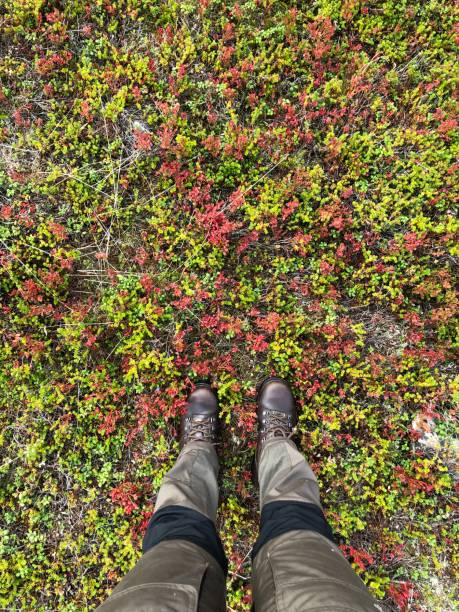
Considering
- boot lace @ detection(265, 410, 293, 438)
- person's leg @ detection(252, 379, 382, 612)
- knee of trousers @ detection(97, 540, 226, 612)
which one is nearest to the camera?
knee of trousers @ detection(97, 540, 226, 612)

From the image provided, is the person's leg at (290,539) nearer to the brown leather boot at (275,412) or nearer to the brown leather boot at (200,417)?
the brown leather boot at (275,412)

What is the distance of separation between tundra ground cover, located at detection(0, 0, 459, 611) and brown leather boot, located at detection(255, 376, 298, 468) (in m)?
0.18

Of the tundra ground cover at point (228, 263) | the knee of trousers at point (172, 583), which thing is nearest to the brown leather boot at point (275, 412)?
the tundra ground cover at point (228, 263)

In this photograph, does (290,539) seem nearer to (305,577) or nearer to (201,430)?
(305,577)

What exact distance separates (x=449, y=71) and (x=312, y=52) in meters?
1.66

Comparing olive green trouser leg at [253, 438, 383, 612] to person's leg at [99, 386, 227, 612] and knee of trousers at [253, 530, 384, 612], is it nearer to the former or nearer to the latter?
knee of trousers at [253, 530, 384, 612]

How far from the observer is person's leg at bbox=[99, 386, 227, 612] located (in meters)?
2.26

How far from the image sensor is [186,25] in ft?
15.6

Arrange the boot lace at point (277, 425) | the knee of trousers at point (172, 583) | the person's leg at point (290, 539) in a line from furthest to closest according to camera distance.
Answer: the boot lace at point (277, 425), the person's leg at point (290, 539), the knee of trousers at point (172, 583)

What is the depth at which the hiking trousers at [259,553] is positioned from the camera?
2260mm

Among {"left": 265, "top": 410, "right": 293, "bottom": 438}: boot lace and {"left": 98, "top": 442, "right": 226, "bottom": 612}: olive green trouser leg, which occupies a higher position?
{"left": 98, "top": 442, "right": 226, "bottom": 612}: olive green trouser leg

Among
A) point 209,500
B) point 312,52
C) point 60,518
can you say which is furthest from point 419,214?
point 60,518

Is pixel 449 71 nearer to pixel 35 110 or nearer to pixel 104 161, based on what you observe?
pixel 104 161

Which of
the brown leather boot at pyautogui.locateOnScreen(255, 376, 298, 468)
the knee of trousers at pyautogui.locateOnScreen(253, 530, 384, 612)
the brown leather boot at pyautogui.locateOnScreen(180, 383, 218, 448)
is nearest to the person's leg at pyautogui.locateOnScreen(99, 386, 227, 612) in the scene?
the brown leather boot at pyautogui.locateOnScreen(180, 383, 218, 448)
